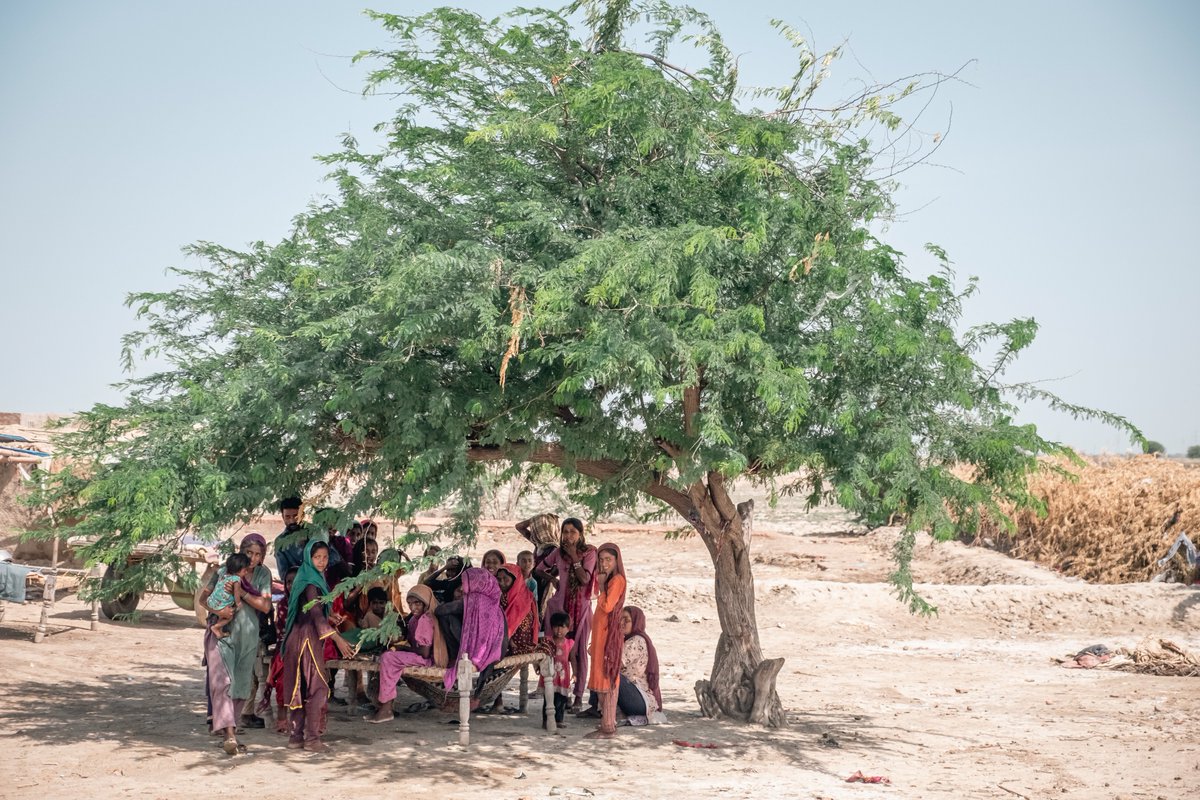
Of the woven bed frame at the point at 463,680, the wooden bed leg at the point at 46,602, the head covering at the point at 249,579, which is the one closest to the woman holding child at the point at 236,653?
the head covering at the point at 249,579

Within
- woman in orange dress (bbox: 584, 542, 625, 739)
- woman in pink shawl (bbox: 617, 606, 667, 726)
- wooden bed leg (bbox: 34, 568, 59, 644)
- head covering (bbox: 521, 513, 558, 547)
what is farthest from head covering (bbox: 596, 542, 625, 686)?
wooden bed leg (bbox: 34, 568, 59, 644)

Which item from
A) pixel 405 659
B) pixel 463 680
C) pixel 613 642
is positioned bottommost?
pixel 463 680

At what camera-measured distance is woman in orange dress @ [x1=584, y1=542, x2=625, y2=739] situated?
943 centimetres

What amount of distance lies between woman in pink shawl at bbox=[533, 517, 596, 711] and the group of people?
0.01 m

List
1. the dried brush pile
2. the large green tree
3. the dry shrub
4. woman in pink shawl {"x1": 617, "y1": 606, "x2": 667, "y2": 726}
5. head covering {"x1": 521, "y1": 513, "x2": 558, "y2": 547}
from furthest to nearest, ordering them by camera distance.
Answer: the dry shrub
the dried brush pile
head covering {"x1": 521, "y1": 513, "x2": 558, "y2": 547}
woman in pink shawl {"x1": 617, "y1": 606, "x2": 667, "y2": 726}
the large green tree

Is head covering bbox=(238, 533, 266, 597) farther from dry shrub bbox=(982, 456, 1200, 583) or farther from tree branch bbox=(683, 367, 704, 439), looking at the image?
dry shrub bbox=(982, 456, 1200, 583)

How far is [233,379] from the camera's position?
8.01 metres

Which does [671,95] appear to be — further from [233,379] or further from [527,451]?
[233,379]

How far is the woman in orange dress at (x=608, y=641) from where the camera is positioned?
9430mm

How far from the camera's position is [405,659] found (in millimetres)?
9258

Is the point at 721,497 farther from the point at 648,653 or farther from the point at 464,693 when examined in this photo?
the point at 464,693

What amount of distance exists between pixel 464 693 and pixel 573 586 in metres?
1.60

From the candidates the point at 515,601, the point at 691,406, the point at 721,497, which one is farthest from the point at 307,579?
the point at 721,497

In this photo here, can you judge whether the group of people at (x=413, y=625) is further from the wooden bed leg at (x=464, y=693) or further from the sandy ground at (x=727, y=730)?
the sandy ground at (x=727, y=730)
